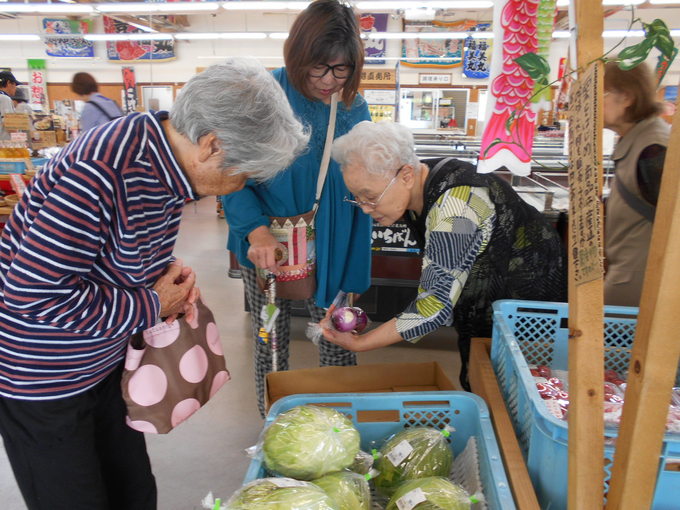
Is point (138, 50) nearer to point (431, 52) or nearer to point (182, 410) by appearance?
point (431, 52)

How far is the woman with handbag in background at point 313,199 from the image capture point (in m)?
1.63

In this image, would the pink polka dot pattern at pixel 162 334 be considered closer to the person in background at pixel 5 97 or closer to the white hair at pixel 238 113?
the white hair at pixel 238 113

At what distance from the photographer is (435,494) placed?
106cm

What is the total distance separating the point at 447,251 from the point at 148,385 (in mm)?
884

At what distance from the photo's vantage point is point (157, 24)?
41.1 ft

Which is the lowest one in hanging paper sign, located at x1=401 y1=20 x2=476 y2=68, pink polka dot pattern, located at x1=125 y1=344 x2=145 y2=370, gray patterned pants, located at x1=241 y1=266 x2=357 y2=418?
gray patterned pants, located at x1=241 y1=266 x2=357 y2=418

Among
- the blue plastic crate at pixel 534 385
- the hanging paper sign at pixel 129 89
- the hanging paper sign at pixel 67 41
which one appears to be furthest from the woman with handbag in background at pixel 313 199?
the hanging paper sign at pixel 67 41

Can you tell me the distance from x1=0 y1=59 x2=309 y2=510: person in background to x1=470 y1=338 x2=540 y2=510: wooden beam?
0.81 metres

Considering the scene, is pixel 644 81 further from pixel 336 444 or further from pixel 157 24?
pixel 157 24

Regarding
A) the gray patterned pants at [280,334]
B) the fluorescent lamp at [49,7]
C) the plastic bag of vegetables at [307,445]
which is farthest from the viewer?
the fluorescent lamp at [49,7]

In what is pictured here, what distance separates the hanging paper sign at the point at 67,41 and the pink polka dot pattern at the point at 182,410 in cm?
1475

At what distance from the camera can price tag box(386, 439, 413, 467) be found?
1.20 metres

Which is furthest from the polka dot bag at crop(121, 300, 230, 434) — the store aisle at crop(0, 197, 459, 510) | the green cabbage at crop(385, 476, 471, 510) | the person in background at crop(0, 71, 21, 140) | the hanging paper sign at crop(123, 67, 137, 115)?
the hanging paper sign at crop(123, 67, 137, 115)

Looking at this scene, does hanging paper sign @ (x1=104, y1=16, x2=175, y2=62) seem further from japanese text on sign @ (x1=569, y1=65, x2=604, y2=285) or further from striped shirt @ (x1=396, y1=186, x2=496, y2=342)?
japanese text on sign @ (x1=569, y1=65, x2=604, y2=285)
